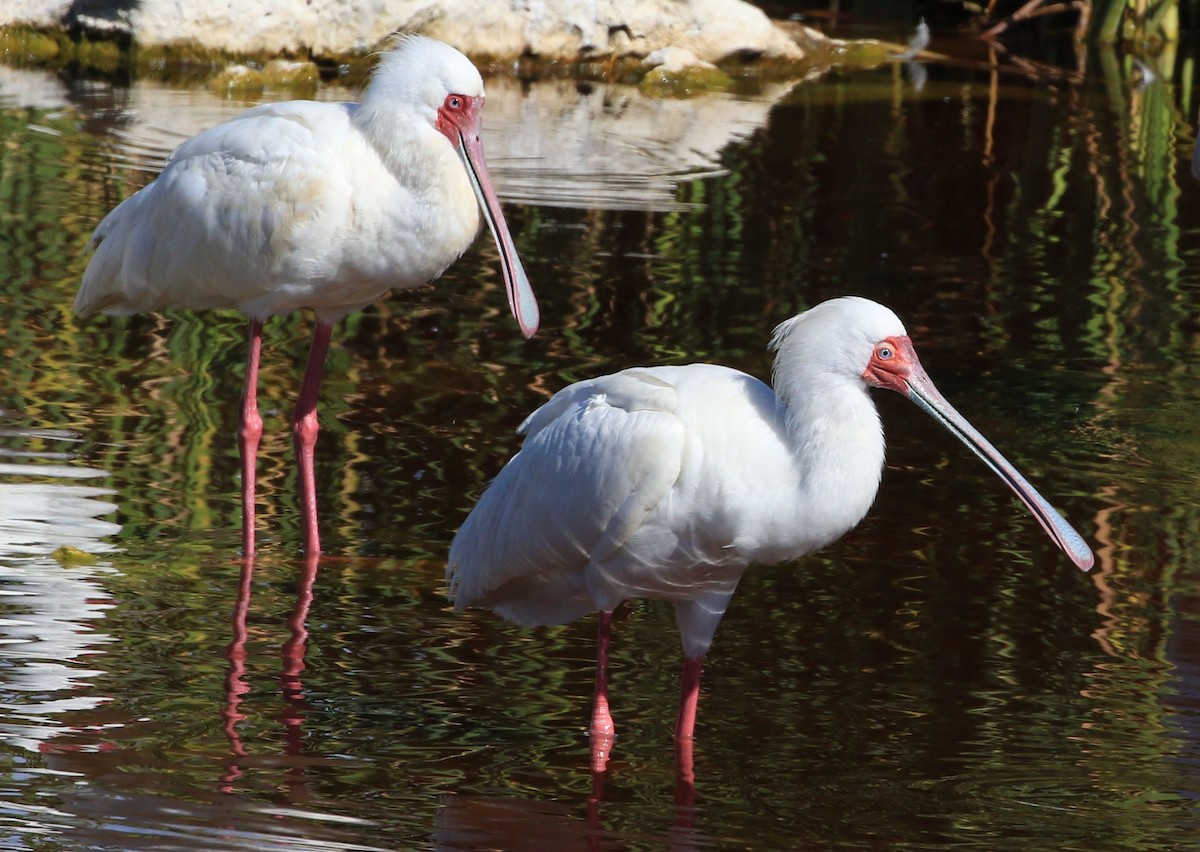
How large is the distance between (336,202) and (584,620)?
1584 millimetres

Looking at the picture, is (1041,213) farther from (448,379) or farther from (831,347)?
(831,347)

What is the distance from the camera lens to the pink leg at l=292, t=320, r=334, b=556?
6.45 m

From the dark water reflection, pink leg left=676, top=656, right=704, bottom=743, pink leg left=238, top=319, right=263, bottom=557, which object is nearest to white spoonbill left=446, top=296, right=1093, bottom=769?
pink leg left=676, top=656, right=704, bottom=743

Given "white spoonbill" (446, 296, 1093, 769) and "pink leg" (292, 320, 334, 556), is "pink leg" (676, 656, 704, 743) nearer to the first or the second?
"white spoonbill" (446, 296, 1093, 769)

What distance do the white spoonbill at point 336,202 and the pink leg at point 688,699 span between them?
59.6 inches

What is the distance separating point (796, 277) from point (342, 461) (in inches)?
154

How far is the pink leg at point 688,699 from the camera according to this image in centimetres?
489

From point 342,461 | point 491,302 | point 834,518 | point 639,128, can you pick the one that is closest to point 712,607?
point 834,518

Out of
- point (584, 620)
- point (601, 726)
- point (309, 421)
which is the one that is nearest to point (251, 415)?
point (309, 421)

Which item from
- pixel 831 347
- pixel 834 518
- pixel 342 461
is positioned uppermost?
pixel 831 347

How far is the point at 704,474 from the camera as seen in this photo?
14.9 ft

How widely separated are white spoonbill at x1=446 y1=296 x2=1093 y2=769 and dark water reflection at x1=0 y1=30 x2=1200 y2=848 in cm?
41

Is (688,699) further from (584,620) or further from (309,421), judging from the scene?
(309,421)

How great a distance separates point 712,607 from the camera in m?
4.93
